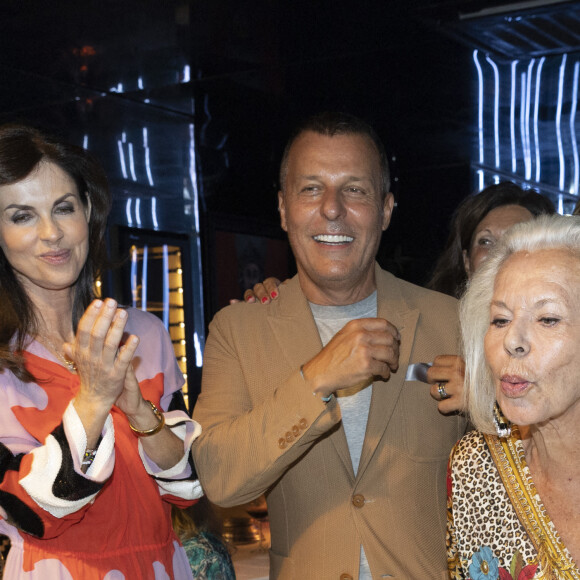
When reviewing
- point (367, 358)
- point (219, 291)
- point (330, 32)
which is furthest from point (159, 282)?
point (367, 358)

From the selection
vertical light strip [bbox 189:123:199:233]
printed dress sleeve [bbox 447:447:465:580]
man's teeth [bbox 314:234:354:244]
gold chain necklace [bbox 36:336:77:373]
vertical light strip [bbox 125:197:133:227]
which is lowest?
printed dress sleeve [bbox 447:447:465:580]

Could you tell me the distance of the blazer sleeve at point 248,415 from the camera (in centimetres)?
204

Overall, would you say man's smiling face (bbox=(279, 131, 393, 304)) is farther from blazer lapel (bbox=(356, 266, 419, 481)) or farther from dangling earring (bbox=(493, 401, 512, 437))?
dangling earring (bbox=(493, 401, 512, 437))

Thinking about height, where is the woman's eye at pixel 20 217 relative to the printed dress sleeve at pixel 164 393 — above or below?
above

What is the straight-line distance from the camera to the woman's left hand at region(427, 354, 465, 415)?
7.23ft

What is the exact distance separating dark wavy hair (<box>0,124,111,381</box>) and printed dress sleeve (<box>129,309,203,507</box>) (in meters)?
0.18

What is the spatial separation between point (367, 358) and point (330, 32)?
10.2 ft

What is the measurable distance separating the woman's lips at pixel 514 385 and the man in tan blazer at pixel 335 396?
304mm

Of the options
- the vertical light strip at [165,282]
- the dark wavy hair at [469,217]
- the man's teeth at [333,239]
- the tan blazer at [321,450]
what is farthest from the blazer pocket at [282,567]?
the vertical light strip at [165,282]

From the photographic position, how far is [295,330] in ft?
7.80

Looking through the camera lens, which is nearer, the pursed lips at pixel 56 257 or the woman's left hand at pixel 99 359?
the woman's left hand at pixel 99 359

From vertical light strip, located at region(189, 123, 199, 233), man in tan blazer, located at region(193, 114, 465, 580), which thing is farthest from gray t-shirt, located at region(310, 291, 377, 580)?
vertical light strip, located at region(189, 123, 199, 233)

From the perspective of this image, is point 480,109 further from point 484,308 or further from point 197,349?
point 484,308

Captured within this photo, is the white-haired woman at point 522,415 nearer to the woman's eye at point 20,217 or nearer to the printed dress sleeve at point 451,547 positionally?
the printed dress sleeve at point 451,547
